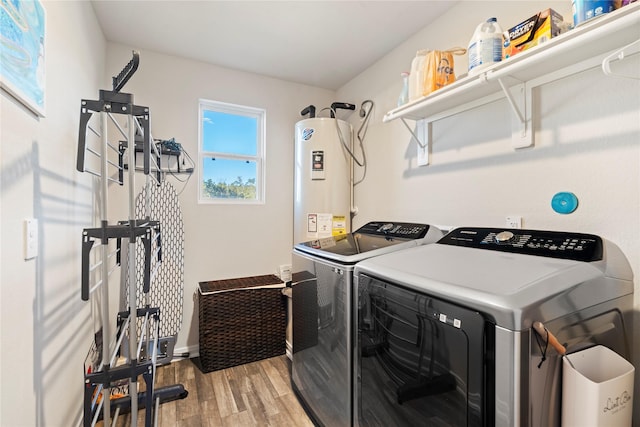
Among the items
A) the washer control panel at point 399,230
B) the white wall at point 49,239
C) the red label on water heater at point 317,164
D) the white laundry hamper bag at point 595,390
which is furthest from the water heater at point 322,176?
the white laundry hamper bag at point 595,390

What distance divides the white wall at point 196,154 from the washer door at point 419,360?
64.6 inches

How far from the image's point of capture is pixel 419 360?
1.01 m

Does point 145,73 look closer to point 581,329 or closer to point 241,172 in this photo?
point 241,172

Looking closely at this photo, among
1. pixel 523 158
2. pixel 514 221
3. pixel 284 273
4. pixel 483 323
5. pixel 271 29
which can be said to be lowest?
pixel 284 273

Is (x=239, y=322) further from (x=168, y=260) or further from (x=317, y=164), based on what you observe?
(x=317, y=164)

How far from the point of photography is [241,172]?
280cm

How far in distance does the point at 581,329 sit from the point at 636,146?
2.39 feet

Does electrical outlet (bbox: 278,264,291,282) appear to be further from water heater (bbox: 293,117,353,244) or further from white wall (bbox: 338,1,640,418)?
white wall (bbox: 338,1,640,418)

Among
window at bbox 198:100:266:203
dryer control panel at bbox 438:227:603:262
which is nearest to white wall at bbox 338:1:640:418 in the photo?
dryer control panel at bbox 438:227:603:262

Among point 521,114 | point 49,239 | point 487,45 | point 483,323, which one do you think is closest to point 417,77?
point 487,45

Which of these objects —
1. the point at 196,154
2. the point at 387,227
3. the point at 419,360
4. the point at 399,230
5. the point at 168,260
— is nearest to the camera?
the point at 419,360

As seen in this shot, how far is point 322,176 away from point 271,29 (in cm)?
114

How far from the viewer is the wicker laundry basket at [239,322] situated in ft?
7.38

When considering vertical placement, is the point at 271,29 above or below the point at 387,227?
above
